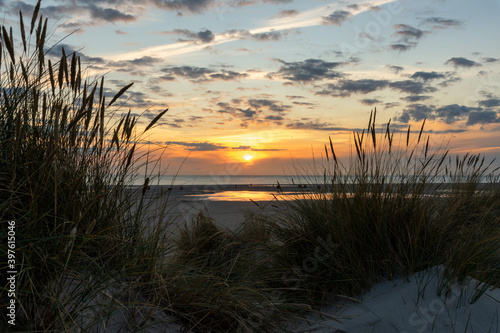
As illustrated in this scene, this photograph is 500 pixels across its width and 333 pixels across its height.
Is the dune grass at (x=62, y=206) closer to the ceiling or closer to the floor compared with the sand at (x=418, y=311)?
closer to the ceiling

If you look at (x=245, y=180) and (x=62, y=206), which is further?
(x=245, y=180)

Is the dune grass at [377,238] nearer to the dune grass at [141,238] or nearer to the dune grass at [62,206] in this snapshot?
the dune grass at [141,238]

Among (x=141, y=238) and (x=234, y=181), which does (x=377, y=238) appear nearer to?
(x=141, y=238)

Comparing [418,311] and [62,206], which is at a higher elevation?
[62,206]

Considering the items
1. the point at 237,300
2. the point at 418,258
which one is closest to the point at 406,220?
the point at 418,258

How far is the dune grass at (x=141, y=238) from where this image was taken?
2055 mm

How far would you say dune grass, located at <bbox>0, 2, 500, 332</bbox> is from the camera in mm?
2055

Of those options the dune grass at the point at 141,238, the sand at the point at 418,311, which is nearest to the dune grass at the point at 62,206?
the dune grass at the point at 141,238

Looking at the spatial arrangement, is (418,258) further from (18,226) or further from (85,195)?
(18,226)

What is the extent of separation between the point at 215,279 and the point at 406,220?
1724 mm

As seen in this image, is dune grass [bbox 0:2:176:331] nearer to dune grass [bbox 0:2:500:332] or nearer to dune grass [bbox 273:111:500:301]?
dune grass [bbox 0:2:500:332]

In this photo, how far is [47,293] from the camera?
2053mm

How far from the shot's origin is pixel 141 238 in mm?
2670

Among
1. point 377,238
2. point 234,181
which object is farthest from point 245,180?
point 377,238
